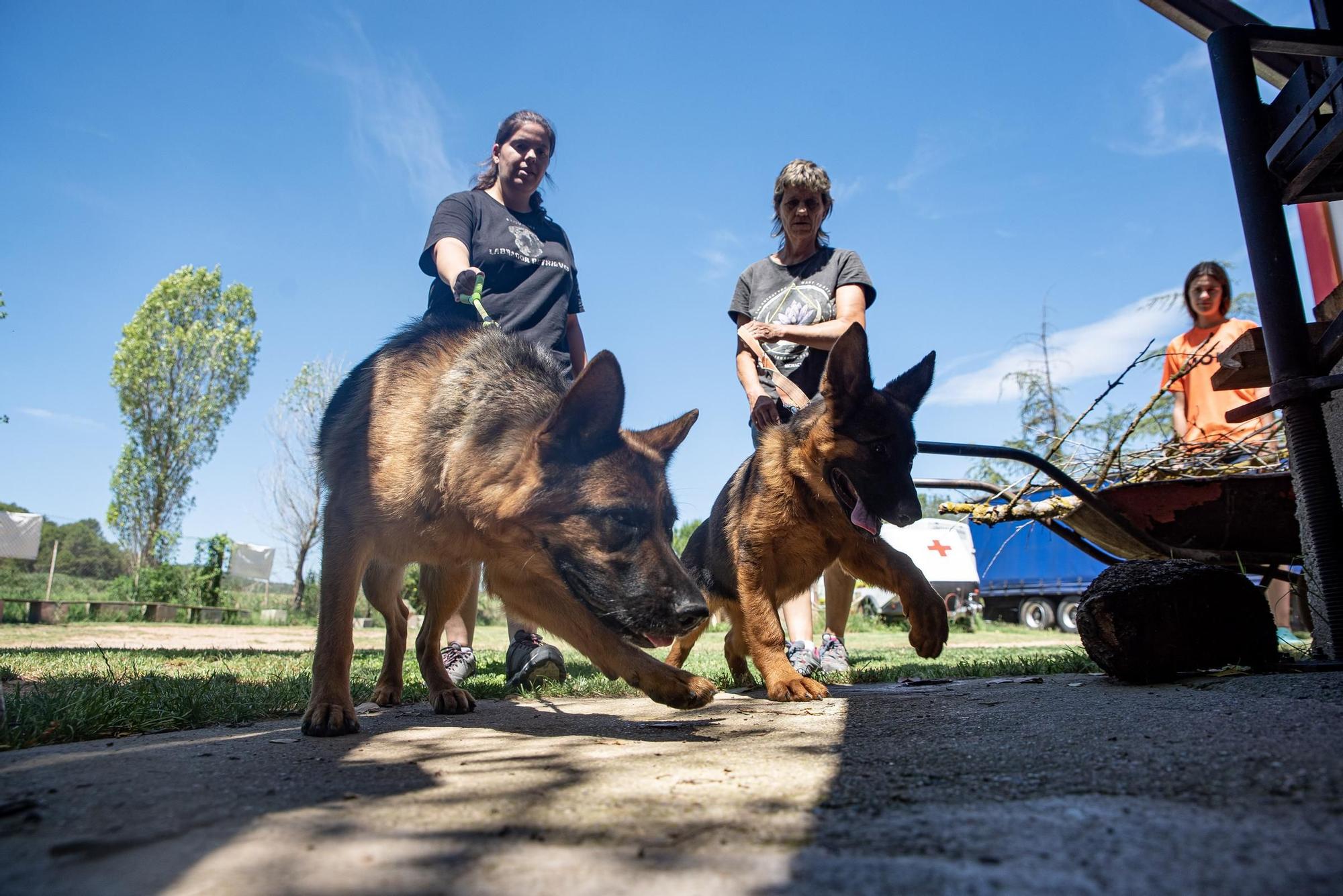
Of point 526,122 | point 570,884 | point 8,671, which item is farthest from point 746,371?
point 8,671

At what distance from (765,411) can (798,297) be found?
2.89 feet

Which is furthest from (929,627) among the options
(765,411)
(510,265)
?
(510,265)

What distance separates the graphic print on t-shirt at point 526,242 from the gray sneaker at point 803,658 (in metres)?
3.16

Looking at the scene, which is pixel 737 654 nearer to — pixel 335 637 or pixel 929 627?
pixel 929 627

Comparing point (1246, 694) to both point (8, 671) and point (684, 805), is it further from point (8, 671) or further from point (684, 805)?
point (8, 671)

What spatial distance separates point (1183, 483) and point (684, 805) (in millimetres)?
4361

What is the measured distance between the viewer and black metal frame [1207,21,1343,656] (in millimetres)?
3082

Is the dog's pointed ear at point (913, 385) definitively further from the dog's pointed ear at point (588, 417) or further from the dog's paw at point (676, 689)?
the dog's paw at point (676, 689)

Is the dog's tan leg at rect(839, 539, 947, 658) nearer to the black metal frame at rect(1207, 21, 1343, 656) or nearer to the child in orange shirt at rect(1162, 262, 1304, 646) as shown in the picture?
the black metal frame at rect(1207, 21, 1343, 656)

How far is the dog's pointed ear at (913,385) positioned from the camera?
4633mm

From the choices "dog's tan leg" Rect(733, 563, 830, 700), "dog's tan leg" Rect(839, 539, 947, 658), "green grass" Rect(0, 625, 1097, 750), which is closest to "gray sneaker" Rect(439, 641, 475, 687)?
"green grass" Rect(0, 625, 1097, 750)

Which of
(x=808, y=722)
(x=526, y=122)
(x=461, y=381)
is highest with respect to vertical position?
(x=526, y=122)

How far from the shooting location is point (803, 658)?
519 cm

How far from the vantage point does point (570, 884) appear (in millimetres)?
1072
